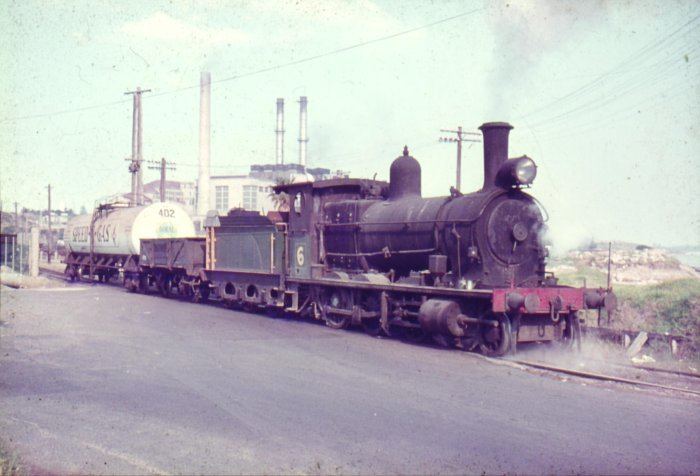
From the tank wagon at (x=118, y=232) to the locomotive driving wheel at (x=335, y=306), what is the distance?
12096 mm

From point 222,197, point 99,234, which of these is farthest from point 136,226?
point 222,197

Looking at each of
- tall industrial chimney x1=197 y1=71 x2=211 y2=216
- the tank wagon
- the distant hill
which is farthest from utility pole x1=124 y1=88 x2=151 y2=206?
the distant hill

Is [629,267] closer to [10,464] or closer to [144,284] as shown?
[144,284]

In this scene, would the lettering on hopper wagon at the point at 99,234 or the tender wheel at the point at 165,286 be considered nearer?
the tender wheel at the point at 165,286

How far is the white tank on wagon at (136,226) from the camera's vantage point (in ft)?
80.3

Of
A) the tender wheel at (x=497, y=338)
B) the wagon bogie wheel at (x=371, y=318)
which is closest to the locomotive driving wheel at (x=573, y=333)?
the tender wheel at (x=497, y=338)

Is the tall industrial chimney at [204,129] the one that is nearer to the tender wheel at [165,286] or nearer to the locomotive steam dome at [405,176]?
the tender wheel at [165,286]

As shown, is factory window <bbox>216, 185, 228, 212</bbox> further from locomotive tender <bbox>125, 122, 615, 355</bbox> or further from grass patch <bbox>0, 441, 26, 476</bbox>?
grass patch <bbox>0, 441, 26, 476</bbox>

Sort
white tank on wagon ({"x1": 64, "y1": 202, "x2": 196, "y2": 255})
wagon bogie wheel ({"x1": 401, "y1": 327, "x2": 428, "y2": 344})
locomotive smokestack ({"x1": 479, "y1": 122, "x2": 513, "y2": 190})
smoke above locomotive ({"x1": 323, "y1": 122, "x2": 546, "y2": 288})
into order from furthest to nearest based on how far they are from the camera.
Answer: white tank on wagon ({"x1": 64, "y1": 202, "x2": 196, "y2": 255}), wagon bogie wheel ({"x1": 401, "y1": 327, "x2": 428, "y2": 344}), locomotive smokestack ({"x1": 479, "y1": 122, "x2": 513, "y2": 190}), smoke above locomotive ({"x1": 323, "y1": 122, "x2": 546, "y2": 288})

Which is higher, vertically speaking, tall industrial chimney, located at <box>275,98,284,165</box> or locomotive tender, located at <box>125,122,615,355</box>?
tall industrial chimney, located at <box>275,98,284,165</box>

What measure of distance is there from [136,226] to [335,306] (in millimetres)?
Result: 13082

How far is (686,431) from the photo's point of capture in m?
6.29

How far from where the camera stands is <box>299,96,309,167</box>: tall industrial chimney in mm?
76812

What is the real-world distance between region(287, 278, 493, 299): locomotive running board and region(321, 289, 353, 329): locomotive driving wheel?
324 millimetres
